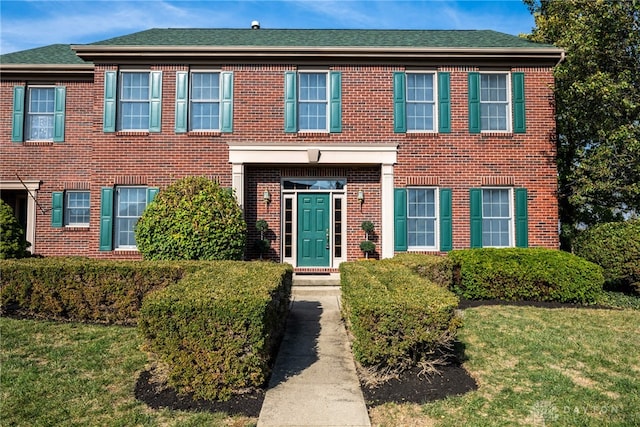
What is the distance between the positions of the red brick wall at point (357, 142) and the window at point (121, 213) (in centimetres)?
20

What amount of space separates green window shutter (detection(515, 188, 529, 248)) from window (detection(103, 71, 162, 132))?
390 inches

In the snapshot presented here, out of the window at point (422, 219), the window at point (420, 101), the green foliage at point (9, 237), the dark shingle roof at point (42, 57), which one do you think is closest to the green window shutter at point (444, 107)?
the window at point (420, 101)

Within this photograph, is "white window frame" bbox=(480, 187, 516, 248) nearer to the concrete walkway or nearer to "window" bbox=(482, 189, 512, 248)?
"window" bbox=(482, 189, 512, 248)

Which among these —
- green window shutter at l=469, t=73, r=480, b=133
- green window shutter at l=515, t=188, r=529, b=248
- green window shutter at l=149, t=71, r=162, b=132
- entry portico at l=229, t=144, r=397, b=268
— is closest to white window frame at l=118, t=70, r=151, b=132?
green window shutter at l=149, t=71, r=162, b=132

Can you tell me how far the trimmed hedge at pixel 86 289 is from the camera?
22.2ft

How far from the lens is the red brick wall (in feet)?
35.6

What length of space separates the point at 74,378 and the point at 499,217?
10.1 metres

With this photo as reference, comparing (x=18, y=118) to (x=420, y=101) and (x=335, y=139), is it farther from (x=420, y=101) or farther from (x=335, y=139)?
(x=420, y=101)

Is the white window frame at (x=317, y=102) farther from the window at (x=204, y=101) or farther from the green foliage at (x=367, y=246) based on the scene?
the green foliage at (x=367, y=246)

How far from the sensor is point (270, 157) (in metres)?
10.8

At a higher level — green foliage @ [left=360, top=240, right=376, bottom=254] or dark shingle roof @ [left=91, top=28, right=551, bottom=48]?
dark shingle roof @ [left=91, top=28, right=551, bottom=48]

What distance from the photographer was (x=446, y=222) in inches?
425

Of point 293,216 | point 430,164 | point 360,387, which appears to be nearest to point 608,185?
point 430,164

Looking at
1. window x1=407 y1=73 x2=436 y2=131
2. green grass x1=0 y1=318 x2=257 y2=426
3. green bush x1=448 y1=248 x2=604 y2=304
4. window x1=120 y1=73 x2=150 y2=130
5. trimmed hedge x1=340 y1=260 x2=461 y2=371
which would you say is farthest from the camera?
window x1=407 y1=73 x2=436 y2=131
